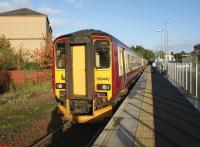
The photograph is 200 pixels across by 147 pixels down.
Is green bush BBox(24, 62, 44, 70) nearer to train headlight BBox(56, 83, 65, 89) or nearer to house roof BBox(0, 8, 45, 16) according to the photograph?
house roof BBox(0, 8, 45, 16)

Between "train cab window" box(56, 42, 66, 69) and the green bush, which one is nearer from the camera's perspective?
"train cab window" box(56, 42, 66, 69)

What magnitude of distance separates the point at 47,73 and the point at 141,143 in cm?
2877

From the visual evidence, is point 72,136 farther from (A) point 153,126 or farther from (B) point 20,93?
(B) point 20,93

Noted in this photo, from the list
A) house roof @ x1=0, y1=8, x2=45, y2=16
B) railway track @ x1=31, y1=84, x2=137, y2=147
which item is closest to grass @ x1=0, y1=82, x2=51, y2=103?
railway track @ x1=31, y1=84, x2=137, y2=147

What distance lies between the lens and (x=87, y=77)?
11.1m

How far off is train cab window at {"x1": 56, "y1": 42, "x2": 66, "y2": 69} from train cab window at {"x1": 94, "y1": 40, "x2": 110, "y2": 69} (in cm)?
128

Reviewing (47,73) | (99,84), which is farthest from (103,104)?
(47,73)

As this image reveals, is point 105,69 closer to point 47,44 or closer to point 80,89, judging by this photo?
point 80,89

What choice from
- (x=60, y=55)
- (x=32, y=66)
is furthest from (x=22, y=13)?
(x=60, y=55)

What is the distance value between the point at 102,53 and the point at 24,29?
48.7 meters

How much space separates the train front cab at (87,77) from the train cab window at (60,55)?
406 mm

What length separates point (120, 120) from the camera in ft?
35.4

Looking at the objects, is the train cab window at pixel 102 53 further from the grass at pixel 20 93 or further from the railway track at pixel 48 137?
the grass at pixel 20 93

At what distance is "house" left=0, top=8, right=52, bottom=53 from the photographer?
2259 inches
